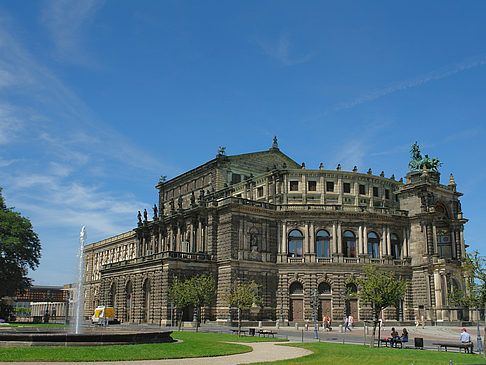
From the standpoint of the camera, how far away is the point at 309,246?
225 ft

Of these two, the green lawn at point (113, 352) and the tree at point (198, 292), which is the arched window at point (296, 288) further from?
the green lawn at point (113, 352)

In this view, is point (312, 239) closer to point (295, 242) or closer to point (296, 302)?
point (295, 242)

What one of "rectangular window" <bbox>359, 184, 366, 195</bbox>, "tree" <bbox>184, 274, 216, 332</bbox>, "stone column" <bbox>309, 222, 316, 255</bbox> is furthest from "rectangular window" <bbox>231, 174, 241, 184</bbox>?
"tree" <bbox>184, 274, 216, 332</bbox>

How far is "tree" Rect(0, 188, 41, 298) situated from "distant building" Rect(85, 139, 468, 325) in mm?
12025

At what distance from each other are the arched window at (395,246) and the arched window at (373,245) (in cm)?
254

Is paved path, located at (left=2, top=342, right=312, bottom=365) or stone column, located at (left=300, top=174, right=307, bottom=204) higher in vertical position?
stone column, located at (left=300, top=174, right=307, bottom=204)

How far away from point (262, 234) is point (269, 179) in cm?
956

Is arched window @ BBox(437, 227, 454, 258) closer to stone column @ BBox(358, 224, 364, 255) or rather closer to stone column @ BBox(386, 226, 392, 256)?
stone column @ BBox(386, 226, 392, 256)

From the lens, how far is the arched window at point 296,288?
6725 centimetres

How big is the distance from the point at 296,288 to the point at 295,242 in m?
6.16

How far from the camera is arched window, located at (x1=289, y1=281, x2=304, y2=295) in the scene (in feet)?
221

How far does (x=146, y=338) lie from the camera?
1217 inches

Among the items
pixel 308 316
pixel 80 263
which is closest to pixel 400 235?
pixel 308 316

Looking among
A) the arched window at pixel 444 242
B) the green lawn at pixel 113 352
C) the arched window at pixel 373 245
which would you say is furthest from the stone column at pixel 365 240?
the green lawn at pixel 113 352
